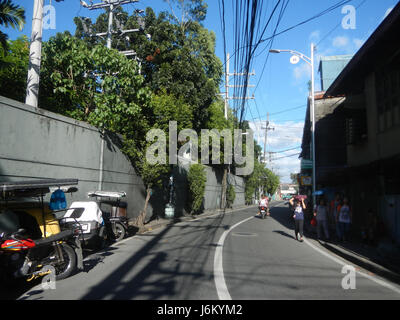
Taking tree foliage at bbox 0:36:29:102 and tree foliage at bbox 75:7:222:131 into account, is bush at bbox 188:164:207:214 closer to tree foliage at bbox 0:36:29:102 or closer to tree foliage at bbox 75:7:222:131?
tree foliage at bbox 75:7:222:131

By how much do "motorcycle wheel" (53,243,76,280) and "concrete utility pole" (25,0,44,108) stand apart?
20.2 feet

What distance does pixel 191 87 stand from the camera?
74.5 feet

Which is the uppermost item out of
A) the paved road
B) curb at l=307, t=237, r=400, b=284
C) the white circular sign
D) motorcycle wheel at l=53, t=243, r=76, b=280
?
the white circular sign

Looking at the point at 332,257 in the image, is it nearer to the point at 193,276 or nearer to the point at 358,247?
the point at 358,247

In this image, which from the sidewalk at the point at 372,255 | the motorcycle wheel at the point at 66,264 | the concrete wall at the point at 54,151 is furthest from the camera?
the concrete wall at the point at 54,151

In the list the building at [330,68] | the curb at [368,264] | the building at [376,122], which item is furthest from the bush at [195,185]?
the curb at [368,264]

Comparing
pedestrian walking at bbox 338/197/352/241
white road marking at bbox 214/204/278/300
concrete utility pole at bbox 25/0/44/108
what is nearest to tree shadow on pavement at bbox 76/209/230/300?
white road marking at bbox 214/204/278/300

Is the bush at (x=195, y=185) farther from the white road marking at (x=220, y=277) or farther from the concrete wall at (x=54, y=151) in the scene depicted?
the white road marking at (x=220, y=277)

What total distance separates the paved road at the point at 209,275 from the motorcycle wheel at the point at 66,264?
0.18m

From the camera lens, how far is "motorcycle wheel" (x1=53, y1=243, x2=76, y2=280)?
6.66 meters

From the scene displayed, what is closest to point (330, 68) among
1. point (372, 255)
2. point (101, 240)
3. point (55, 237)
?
point (372, 255)

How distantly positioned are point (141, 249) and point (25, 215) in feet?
13.5

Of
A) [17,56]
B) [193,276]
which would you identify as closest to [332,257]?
[193,276]

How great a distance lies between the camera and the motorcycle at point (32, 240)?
18.8 feet
